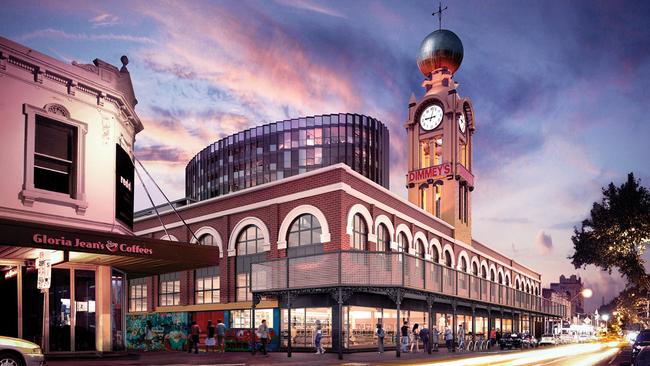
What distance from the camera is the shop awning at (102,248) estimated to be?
48.6 feet

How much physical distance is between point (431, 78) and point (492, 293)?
980 inches

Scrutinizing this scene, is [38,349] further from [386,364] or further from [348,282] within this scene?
[348,282]

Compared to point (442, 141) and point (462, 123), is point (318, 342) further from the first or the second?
point (462, 123)

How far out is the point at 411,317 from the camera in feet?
121

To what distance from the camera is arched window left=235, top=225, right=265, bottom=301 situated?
114 feet

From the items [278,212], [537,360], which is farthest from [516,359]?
[278,212]

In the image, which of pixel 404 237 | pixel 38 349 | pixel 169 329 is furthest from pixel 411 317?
pixel 38 349

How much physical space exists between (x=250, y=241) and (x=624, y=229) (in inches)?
860

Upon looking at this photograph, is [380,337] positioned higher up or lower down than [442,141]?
lower down

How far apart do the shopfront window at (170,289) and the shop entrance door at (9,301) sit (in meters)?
22.3

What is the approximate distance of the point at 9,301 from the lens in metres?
17.2

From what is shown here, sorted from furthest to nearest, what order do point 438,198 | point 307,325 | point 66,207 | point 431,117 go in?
1. point 438,198
2. point 431,117
3. point 307,325
4. point 66,207

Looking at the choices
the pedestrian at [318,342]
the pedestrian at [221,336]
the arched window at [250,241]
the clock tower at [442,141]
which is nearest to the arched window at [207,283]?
the arched window at [250,241]

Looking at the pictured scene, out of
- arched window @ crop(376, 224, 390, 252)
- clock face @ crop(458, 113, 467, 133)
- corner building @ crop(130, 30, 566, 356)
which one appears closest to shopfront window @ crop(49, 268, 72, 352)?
corner building @ crop(130, 30, 566, 356)
